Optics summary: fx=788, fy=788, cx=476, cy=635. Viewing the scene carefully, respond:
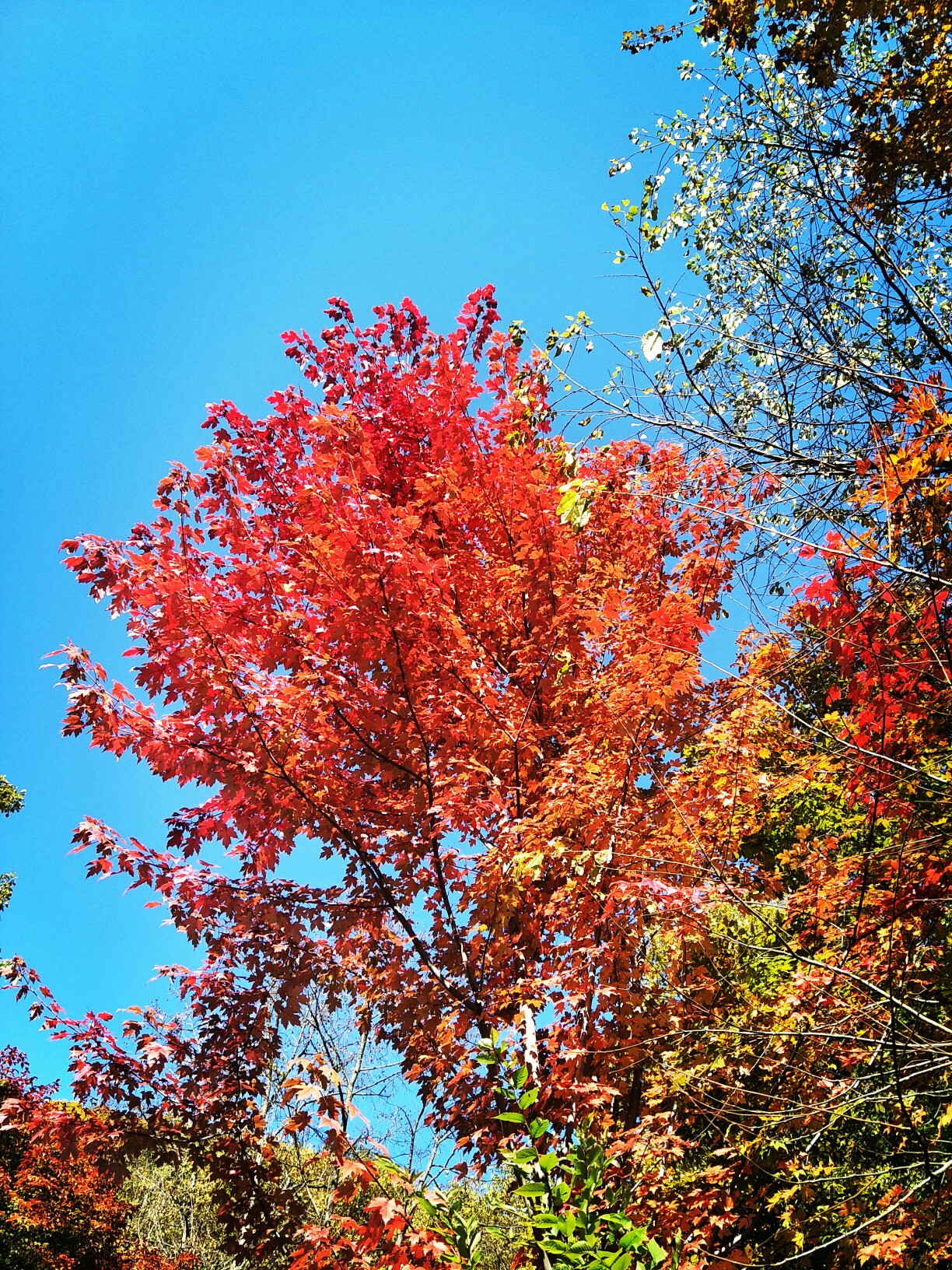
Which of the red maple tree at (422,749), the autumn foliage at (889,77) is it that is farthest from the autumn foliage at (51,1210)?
the autumn foliage at (889,77)

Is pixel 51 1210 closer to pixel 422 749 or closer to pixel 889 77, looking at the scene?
pixel 422 749

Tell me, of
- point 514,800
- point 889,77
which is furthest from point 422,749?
point 889,77

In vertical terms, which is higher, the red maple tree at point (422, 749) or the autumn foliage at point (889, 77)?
the autumn foliage at point (889, 77)

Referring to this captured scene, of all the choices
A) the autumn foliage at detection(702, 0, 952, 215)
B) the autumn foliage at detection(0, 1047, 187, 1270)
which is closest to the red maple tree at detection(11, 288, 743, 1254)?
the autumn foliage at detection(702, 0, 952, 215)

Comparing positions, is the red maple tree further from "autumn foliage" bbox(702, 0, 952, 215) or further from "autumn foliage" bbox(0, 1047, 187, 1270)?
"autumn foliage" bbox(0, 1047, 187, 1270)

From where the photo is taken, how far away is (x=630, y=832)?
183 inches

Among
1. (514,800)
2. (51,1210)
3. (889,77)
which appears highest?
(889,77)

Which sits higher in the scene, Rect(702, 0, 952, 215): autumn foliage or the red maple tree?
Rect(702, 0, 952, 215): autumn foliage

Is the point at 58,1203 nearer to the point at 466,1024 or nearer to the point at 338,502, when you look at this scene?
the point at 466,1024

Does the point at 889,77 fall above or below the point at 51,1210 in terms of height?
above

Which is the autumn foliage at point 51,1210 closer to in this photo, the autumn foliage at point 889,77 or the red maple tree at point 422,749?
the red maple tree at point 422,749

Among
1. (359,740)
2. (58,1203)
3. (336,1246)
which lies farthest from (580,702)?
(58,1203)

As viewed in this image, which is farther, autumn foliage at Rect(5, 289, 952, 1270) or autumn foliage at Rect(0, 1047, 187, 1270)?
autumn foliage at Rect(0, 1047, 187, 1270)

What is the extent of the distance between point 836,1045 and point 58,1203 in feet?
40.0
